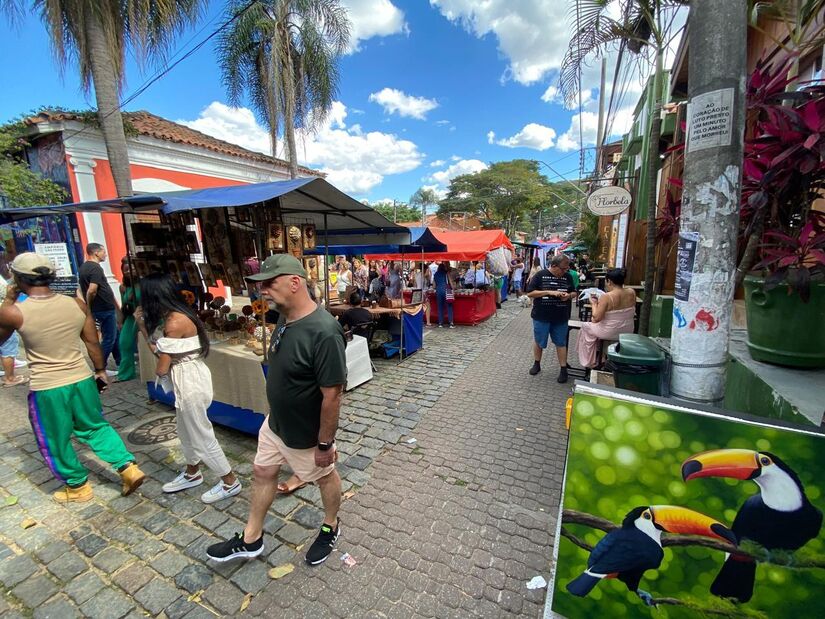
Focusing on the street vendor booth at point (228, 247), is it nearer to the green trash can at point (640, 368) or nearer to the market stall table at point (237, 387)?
the market stall table at point (237, 387)

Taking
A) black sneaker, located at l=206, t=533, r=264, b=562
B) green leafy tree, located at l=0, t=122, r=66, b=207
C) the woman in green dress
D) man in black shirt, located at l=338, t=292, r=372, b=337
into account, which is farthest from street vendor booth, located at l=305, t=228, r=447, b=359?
green leafy tree, located at l=0, t=122, r=66, b=207

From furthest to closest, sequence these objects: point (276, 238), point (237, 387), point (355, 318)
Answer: point (355, 318)
point (276, 238)
point (237, 387)

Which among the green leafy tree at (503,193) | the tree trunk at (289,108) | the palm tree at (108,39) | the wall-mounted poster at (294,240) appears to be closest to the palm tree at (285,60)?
the tree trunk at (289,108)

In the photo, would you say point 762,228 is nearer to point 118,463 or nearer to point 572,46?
point 572,46

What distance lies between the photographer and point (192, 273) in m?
4.46

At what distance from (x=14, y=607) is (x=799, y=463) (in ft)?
12.7

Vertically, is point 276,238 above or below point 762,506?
above

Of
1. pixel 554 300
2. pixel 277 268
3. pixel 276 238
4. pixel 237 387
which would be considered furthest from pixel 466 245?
pixel 277 268

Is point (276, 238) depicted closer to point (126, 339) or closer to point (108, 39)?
point (126, 339)

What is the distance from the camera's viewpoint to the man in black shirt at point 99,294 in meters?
5.03

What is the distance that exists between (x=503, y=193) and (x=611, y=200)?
3152cm

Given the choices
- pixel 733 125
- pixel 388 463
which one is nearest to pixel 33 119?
pixel 388 463

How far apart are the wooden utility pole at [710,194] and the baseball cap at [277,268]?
84.3 inches

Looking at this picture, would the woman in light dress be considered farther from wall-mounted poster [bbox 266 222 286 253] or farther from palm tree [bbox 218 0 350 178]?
palm tree [bbox 218 0 350 178]
